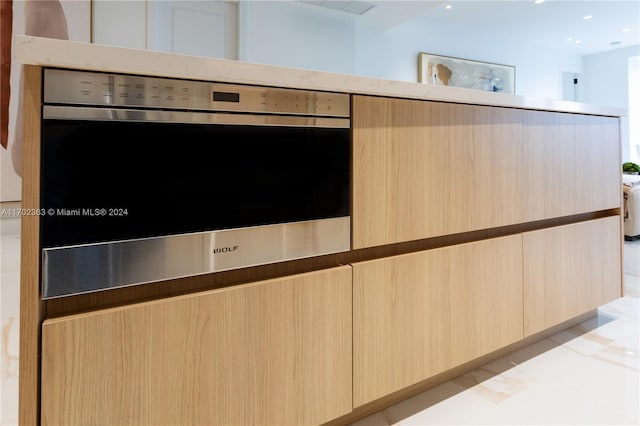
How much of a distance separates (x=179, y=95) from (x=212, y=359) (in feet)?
1.81

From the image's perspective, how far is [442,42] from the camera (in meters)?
5.50

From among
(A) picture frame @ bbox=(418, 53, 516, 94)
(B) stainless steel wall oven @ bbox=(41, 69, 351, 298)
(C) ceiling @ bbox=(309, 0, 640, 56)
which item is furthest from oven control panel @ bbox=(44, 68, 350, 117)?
(A) picture frame @ bbox=(418, 53, 516, 94)

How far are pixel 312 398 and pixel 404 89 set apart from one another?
0.85 metres

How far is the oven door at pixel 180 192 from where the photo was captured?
654mm

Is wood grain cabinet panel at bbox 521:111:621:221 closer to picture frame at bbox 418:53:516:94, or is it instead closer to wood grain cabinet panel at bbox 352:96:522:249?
wood grain cabinet panel at bbox 352:96:522:249

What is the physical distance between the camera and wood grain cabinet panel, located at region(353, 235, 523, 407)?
1.03 meters

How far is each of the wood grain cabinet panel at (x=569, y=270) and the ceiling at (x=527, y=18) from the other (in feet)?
10.2

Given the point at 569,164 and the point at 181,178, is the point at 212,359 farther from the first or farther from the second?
the point at 569,164

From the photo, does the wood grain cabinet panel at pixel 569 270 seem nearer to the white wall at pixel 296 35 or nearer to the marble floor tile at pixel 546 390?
the marble floor tile at pixel 546 390

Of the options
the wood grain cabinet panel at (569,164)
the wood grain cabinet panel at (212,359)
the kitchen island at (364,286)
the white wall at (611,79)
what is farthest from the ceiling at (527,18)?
the wood grain cabinet panel at (212,359)

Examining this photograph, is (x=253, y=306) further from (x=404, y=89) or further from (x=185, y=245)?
(x=404, y=89)

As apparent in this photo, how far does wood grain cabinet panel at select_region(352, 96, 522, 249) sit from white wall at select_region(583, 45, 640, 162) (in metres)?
7.62

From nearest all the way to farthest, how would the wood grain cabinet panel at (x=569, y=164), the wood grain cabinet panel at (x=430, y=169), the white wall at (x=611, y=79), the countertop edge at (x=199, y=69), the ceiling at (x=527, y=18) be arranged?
the countertop edge at (x=199, y=69) < the wood grain cabinet panel at (x=430, y=169) < the wood grain cabinet panel at (x=569, y=164) < the ceiling at (x=527, y=18) < the white wall at (x=611, y=79)

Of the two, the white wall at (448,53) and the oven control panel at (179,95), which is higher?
the white wall at (448,53)
